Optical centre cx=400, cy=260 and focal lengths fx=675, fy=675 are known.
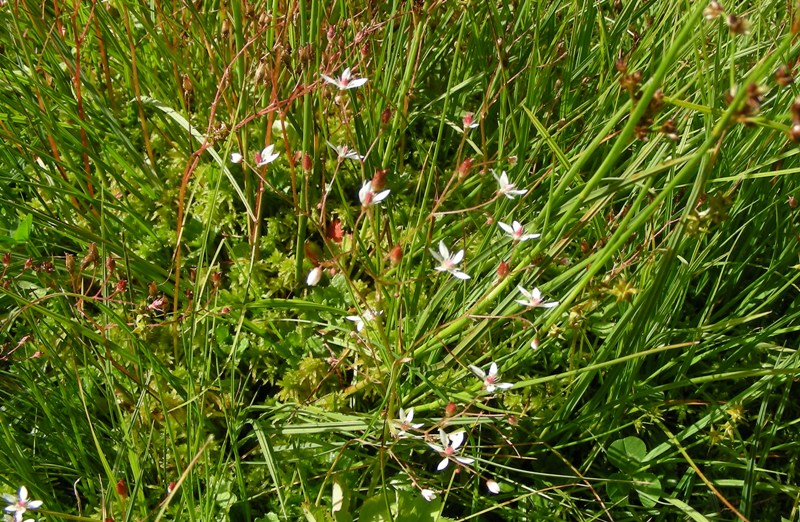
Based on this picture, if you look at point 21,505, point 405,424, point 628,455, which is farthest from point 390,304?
point 21,505

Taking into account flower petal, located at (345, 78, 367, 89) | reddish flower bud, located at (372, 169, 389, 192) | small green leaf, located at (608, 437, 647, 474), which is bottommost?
small green leaf, located at (608, 437, 647, 474)

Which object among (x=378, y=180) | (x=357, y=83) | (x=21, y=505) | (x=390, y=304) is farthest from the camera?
(x=390, y=304)

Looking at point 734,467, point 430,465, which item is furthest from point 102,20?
point 734,467

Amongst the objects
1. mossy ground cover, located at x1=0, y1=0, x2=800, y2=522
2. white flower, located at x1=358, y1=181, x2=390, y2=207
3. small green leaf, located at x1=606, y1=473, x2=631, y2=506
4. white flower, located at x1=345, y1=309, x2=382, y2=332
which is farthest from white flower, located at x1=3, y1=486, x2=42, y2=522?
small green leaf, located at x1=606, y1=473, x2=631, y2=506

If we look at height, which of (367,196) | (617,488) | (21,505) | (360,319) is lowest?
(617,488)

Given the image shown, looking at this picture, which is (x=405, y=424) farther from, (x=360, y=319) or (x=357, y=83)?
(x=357, y=83)

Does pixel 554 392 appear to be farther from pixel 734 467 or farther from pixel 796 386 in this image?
pixel 796 386

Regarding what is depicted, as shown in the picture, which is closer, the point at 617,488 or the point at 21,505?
the point at 21,505

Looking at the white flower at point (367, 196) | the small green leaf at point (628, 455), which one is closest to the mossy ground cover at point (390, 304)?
the small green leaf at point (628, 455)

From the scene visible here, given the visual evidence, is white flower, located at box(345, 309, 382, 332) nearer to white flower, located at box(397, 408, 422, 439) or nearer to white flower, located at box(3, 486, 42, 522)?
white flower, located at box(397, 408, 422, 439)
